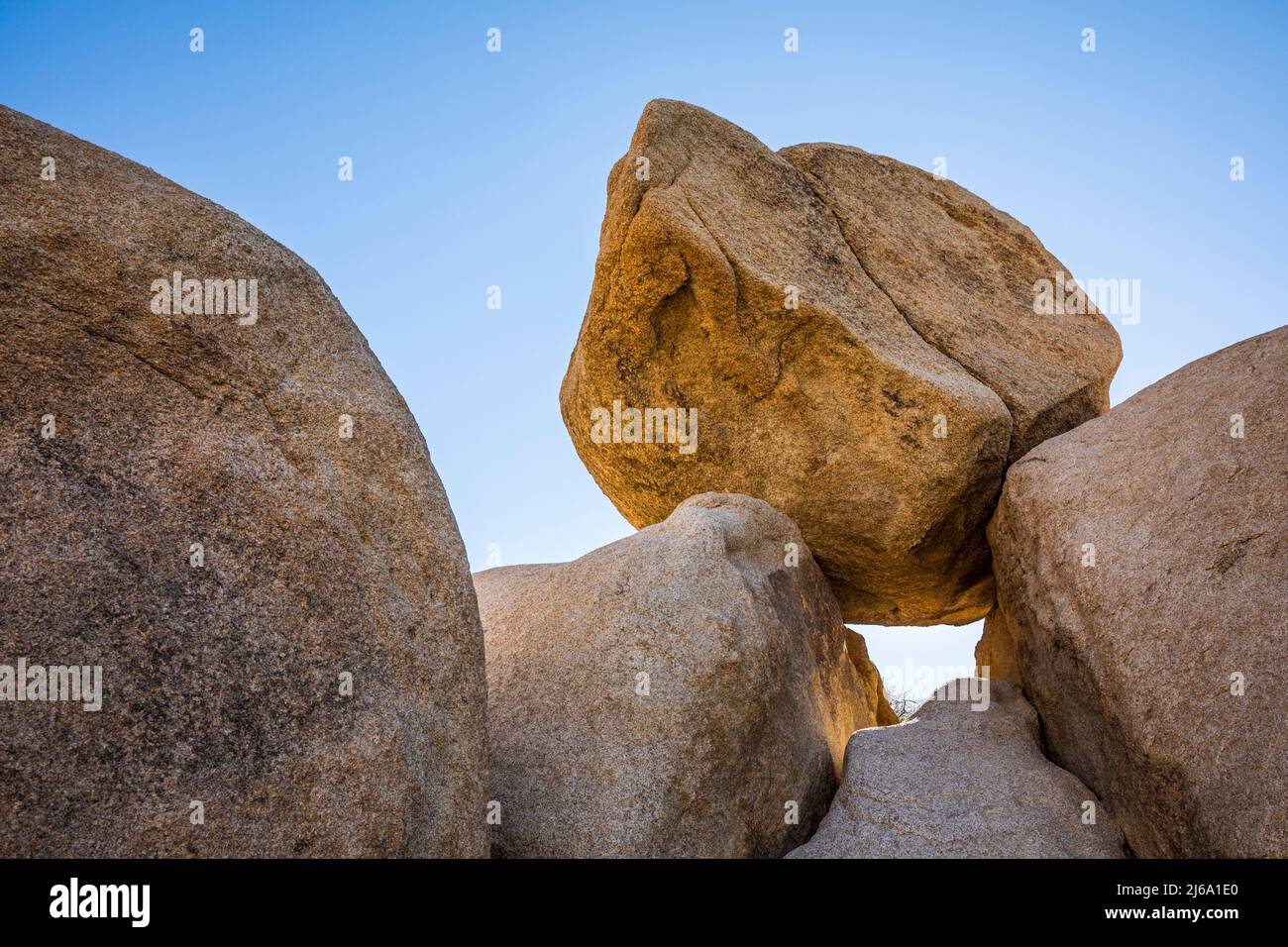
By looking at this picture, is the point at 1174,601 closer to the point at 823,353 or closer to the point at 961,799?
the point at 961,799

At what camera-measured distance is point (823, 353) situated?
704 centimetres

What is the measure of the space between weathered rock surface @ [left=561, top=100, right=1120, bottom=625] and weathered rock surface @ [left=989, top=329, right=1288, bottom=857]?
33.0 inches

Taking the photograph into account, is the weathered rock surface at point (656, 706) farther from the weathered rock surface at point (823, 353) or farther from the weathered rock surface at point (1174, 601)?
the weathered rock surface at point (1174, 601)

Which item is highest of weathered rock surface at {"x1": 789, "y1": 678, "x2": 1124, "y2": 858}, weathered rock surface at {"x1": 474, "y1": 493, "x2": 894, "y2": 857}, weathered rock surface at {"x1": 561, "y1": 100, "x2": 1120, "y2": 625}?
weathered rock surface at {"x1": 561, "y1": 100, "x2": 1120, "y2": 625}

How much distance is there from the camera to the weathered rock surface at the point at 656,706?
193 inches

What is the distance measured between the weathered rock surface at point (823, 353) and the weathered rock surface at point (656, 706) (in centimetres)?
117

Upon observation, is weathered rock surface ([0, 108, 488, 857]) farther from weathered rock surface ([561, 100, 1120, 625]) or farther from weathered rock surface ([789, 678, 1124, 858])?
weathered rock surface ([561, 100, 1120, 625])

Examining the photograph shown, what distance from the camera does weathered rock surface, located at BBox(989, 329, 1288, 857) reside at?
4.61 meters

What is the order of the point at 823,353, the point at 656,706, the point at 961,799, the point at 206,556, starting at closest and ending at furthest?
the point at 206,556 < the point at 656,706 < the point at 961,799 < the point at 823,353

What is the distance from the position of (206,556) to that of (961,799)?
427cm

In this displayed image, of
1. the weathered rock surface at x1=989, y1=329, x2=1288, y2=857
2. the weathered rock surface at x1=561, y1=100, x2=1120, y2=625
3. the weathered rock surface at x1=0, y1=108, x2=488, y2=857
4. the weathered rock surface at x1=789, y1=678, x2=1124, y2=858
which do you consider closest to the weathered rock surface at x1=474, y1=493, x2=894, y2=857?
the weathered rock surface at x1=789, y1=678, x2=1124, y2=858

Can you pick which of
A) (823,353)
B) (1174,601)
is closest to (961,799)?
(1174,601)

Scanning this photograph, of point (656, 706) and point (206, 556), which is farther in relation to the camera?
point (656, 706)
